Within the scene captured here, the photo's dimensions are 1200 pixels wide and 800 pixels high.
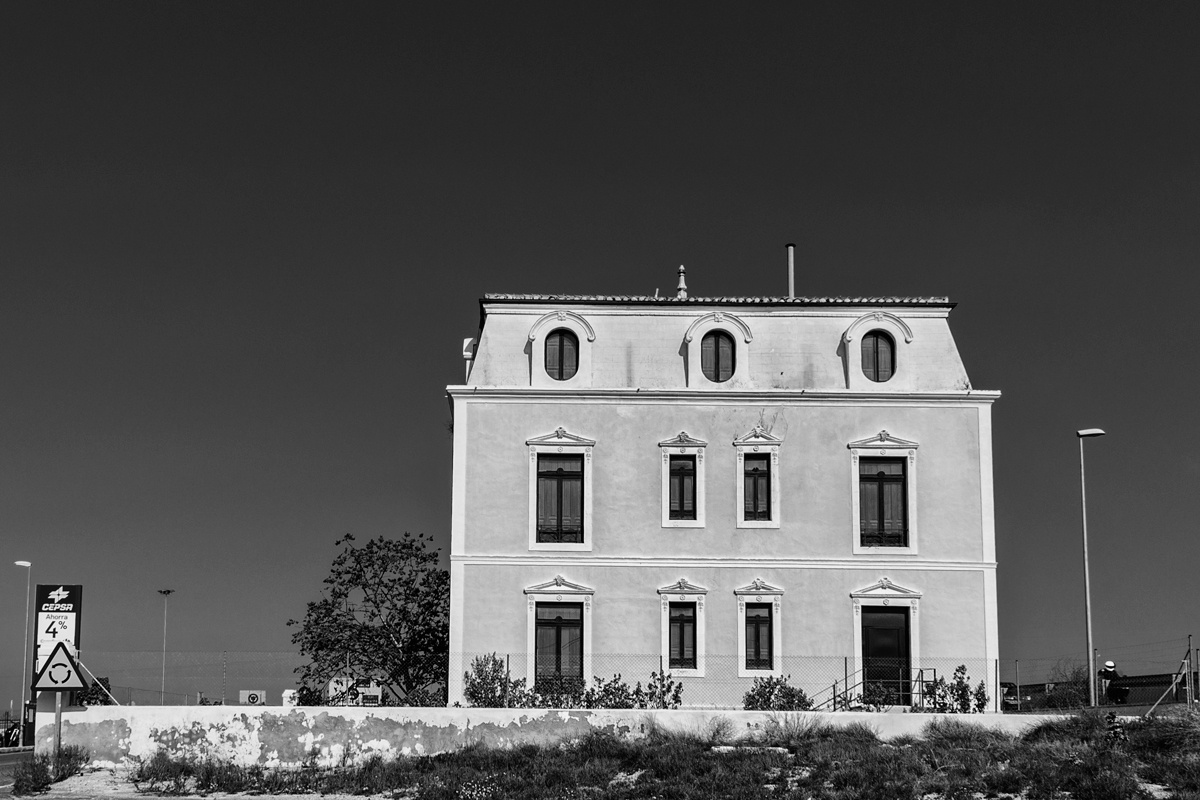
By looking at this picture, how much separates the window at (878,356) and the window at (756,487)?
3.58 metres

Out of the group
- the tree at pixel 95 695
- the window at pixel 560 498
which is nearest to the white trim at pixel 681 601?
the window at pixel 560 498

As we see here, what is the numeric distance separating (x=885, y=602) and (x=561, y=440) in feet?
29.7

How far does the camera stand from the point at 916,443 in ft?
131

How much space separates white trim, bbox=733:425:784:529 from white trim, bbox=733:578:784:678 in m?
1.52

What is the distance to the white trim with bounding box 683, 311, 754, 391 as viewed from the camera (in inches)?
1583

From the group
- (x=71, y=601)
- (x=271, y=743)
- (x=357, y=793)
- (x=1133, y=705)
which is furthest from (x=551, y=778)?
(x=1133, y=705)

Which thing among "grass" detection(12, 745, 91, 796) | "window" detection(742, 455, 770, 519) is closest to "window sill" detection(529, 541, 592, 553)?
"window" detection(742, 455, 770, 519)

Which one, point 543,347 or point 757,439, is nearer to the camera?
point 757,439

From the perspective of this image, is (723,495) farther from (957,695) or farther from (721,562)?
(957,695)

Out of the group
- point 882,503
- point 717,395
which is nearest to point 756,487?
point 717,395

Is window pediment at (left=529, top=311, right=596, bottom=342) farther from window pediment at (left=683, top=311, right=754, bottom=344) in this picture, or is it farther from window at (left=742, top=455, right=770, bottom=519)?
window at (left=742, top=455, right=770, bottom=519)

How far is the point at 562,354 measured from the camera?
133 feet

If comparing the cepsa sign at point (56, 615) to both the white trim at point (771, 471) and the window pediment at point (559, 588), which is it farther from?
the white trim at point (771, 471)

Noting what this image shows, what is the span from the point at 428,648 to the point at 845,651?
11959 millimetres
